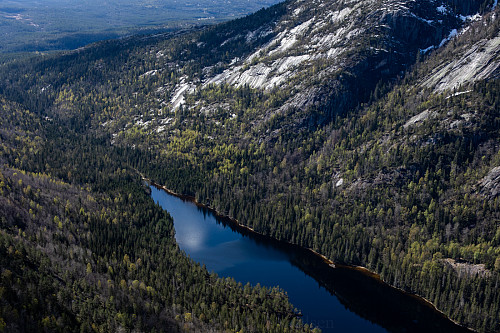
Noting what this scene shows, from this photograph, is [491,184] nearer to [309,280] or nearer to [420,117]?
[420,117]

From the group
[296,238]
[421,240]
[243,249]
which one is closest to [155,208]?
[243,249]

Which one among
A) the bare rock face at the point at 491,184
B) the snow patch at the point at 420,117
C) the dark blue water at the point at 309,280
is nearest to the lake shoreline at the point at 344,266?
the dark blue water at the point at 309,280

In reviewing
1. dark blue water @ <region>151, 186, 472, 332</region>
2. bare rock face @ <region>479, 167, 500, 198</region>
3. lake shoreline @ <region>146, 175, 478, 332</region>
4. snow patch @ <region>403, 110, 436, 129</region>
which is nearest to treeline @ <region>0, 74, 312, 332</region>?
dark blue water @ <region>151, 186, 472, 332</region>

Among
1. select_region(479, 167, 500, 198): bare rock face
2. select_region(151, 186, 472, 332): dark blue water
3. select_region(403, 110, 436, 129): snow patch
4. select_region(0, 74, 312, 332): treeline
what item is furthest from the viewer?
select_region(403, 110, 436, 129): snow patch

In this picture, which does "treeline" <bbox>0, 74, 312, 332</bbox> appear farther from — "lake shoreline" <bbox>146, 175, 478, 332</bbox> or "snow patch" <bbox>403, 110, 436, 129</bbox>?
"snow patch" <bbox>403, 110, 436, 129</bbox>

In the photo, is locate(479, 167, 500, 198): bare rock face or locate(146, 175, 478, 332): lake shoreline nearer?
locate(146, 175, 478, 332): lake shoreline

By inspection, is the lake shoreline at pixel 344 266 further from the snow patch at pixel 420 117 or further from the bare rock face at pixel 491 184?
the snow patch at pixel 420 117
